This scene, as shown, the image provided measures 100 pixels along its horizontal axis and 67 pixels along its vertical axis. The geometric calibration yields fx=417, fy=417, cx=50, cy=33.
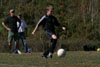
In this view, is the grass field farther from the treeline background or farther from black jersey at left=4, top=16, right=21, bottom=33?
the treeline background

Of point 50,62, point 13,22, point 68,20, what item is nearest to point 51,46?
point 50,62

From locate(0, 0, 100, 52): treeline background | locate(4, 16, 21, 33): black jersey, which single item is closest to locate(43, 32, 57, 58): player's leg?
locate(4, 16, 21, 33): black jersey

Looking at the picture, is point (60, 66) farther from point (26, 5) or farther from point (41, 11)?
point (26, 5)

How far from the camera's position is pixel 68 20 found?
102 feet

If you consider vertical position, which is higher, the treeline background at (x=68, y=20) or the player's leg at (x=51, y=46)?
the player's leg at (x=51, y=46)

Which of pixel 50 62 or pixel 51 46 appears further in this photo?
pixel 51 46

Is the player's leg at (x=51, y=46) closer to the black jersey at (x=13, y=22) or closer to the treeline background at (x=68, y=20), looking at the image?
the black jersey at (x=13, y=22)

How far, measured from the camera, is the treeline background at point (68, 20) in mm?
25797

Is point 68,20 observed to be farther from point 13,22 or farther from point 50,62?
point 50,62

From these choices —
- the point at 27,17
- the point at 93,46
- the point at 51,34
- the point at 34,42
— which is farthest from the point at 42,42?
the point at 51,34

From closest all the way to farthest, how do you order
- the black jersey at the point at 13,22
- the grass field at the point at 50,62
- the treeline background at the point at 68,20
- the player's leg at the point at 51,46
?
the grass field at the point at 50,62, the player's leg at the point at 51,46, the black jersey at the point at 13,22, the treeline background at the point at 68,20

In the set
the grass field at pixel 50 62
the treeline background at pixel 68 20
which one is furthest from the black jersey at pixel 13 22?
the grass field at pixel 50 62

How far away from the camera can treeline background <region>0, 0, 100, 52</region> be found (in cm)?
2580

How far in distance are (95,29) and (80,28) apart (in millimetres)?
1117
